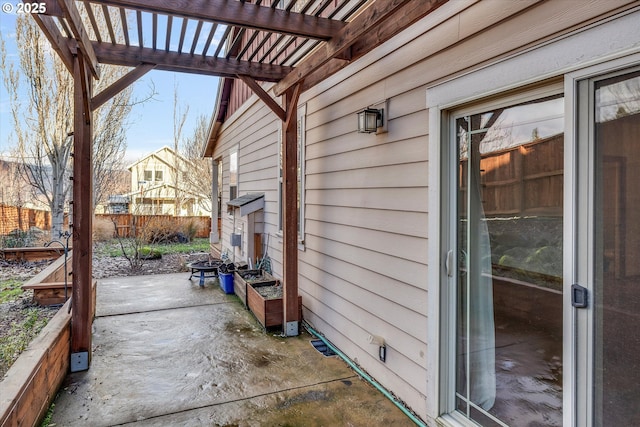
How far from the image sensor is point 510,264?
2.13m

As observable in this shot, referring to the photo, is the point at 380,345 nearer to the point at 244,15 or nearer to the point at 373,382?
the point at 373,382

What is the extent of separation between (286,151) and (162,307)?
2.91 m

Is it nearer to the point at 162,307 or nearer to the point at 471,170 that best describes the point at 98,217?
the point at 162,307

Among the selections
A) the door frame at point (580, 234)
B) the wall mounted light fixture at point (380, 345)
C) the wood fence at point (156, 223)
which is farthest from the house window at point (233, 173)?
the door frame at point (580, 234)

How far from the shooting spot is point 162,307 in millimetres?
5520

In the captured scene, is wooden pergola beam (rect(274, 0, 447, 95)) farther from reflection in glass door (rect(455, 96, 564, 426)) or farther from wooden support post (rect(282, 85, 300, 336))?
reflection in glass door (rect(455, 96, 564, 426))

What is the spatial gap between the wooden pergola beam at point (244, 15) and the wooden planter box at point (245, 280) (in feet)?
11.1

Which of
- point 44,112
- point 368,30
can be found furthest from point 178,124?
point 368,30

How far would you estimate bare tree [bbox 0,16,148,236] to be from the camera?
8.57 m

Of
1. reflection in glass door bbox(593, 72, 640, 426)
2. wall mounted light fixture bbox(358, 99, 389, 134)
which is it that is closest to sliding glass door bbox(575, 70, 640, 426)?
reflection in glass door bbox(593, 72, 640, 426)

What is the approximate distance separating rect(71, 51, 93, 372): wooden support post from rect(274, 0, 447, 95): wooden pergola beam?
1.91 m

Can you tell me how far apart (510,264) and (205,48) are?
9.90 feet

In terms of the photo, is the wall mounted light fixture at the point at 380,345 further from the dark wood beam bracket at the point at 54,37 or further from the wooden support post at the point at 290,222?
the dark wood beam bracket at the point at 54,37

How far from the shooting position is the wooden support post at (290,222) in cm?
435
